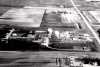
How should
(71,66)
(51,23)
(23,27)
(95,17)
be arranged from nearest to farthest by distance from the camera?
(71,66) < (23,27) < (51,23) < (95,17)

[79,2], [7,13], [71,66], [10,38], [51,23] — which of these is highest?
[79,2]

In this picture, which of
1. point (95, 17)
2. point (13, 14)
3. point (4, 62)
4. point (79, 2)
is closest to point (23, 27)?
point (13, 14)

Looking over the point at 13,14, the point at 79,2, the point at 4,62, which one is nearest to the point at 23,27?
the point at 13,14

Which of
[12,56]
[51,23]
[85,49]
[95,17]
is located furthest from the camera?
[95,17]

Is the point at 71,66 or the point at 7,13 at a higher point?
the point at 7,13

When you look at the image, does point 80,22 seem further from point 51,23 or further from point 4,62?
point 4,62

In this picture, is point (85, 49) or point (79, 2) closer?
point (85, 49)
